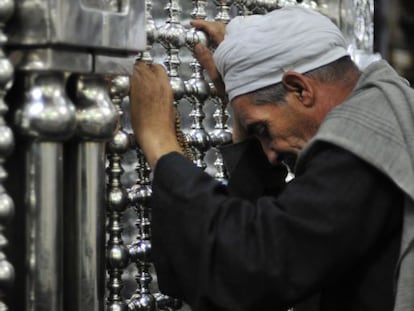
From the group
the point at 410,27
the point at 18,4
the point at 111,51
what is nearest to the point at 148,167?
the point at 111,51

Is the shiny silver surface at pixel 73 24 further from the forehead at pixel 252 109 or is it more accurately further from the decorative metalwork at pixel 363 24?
the decorative metalwork at pixel 363 24

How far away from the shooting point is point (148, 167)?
1.16 m

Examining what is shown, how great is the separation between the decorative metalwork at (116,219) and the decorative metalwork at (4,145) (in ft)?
0.76

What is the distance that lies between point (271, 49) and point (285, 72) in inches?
1.5

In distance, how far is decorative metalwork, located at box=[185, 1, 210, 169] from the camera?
4.07ft

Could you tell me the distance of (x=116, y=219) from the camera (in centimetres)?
106

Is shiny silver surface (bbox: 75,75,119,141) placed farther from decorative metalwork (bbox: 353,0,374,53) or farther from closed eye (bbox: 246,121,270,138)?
decorative metalwork (bbox: 353,0,374,53)

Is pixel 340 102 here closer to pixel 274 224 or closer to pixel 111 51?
pixel 274 224

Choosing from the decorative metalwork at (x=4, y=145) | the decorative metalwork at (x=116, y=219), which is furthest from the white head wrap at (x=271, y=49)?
the decorative metalwork at (x=4, y=145)

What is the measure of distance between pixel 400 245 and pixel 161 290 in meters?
0.32

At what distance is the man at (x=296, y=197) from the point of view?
41.6 inches

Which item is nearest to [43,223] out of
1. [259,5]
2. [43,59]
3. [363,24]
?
[43,59]

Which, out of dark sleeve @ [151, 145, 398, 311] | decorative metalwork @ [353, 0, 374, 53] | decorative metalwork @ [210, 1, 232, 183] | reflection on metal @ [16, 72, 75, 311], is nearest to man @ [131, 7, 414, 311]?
dark sleeve @ [151, 145, 398, 311]

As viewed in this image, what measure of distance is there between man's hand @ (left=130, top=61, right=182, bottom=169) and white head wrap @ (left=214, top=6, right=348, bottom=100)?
0.13 metres
